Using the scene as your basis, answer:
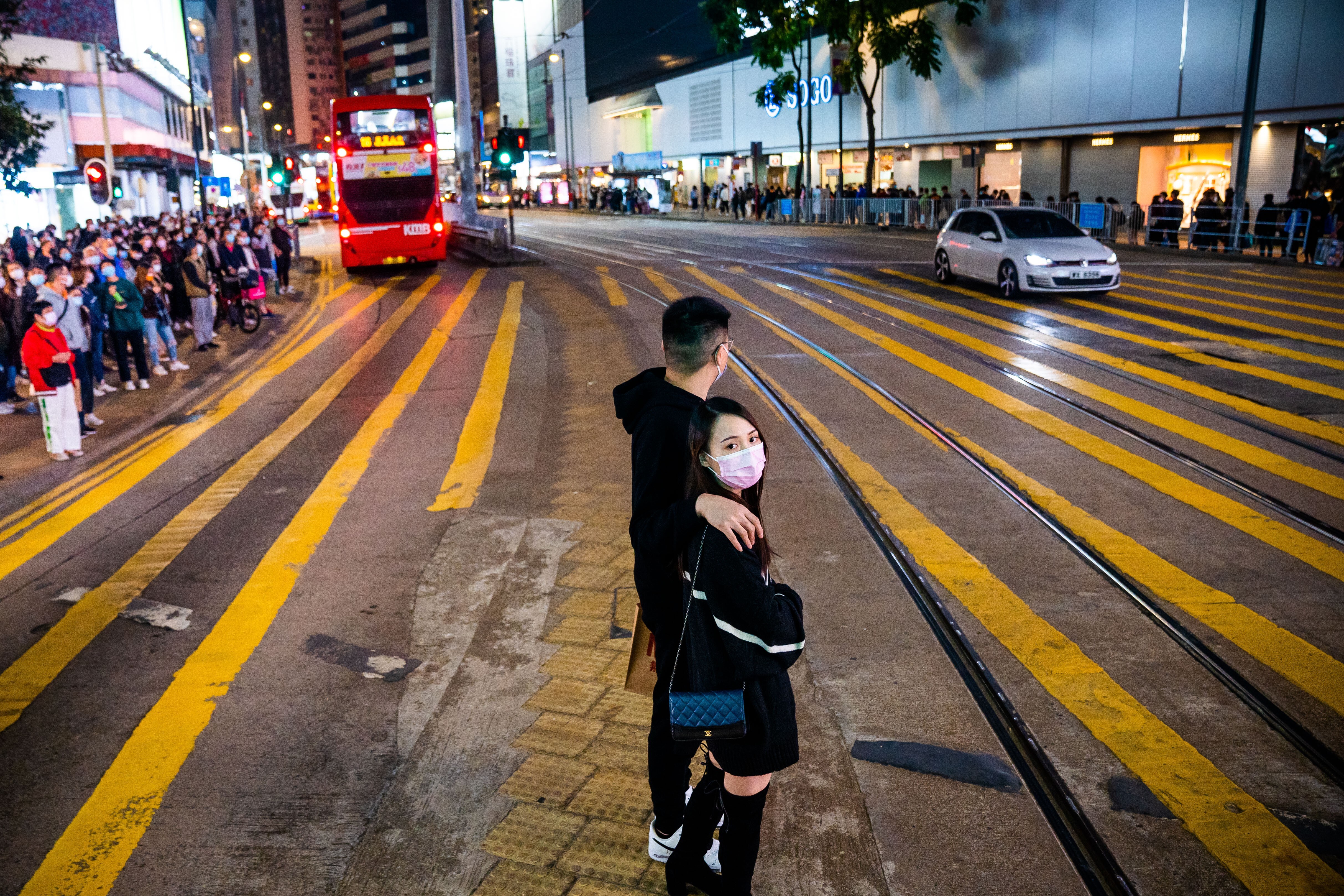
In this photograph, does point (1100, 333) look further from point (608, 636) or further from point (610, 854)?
point (610, 854)

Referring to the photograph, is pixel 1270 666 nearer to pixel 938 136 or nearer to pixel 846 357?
pixel 846 357

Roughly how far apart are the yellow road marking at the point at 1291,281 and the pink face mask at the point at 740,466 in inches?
767

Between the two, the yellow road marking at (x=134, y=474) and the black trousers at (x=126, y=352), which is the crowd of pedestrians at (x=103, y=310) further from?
the yellow road marking at (x=134, y=474)

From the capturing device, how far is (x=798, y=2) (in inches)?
1843

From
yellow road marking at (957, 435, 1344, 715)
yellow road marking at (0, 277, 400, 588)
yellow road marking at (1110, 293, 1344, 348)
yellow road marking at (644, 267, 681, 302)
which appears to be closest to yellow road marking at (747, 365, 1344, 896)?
yellow road marking at (957, 435, 1344, 715)

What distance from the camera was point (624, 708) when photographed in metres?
5.15

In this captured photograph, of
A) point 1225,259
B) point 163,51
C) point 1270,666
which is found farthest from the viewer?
point 163,51

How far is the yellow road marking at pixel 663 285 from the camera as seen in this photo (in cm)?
2136

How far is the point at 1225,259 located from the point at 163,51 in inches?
2476

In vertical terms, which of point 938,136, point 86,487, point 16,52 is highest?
point 16,52

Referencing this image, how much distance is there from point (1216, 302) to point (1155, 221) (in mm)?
13125

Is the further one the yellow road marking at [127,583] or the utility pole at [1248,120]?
the utility pole at [1248,120]

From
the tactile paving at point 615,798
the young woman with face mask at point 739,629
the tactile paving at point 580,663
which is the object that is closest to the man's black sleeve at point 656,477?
the young woman with face mask at point 739,629

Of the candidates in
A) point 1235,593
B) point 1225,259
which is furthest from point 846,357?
point 1225,259
